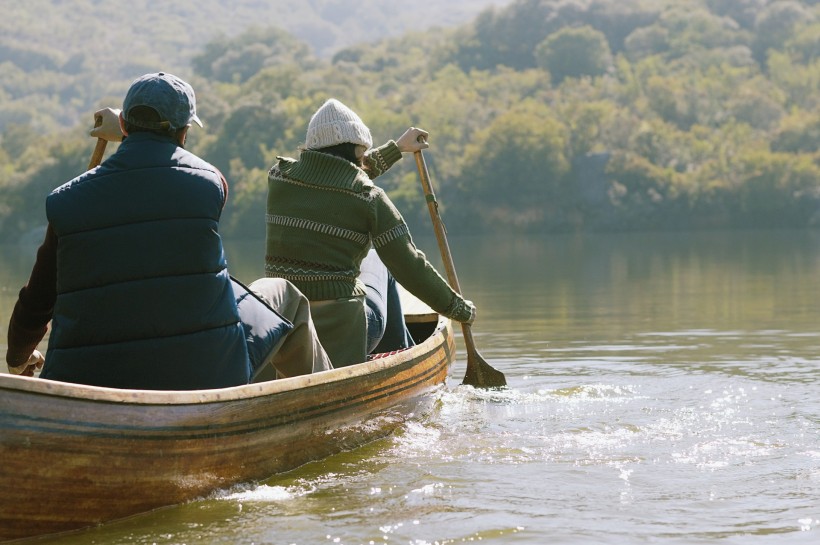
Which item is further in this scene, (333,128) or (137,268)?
(333,128)

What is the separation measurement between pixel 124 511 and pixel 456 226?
64.9m

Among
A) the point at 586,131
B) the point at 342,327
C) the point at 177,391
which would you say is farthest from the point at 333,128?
the point at 586,131

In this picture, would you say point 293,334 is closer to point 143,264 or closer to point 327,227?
point 327,227

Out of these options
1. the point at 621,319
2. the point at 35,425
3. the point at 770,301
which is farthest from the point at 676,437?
the point at 770,301

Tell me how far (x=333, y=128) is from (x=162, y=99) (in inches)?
64.5

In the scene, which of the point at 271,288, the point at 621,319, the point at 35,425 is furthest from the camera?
the point at 621,319

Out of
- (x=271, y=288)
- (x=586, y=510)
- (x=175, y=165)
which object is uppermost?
(x=175, y=165)

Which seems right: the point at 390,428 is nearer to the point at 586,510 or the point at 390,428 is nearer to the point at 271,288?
the point at 271,288

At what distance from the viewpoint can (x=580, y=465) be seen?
5.89 meters

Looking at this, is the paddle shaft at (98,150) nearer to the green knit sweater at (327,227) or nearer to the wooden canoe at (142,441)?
the green knit sweater at (327,227)

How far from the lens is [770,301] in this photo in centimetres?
1619

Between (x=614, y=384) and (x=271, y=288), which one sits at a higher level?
(x=271, y=288)

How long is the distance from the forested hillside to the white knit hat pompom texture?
58.7 meters

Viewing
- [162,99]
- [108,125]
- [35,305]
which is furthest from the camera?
[108,125]
